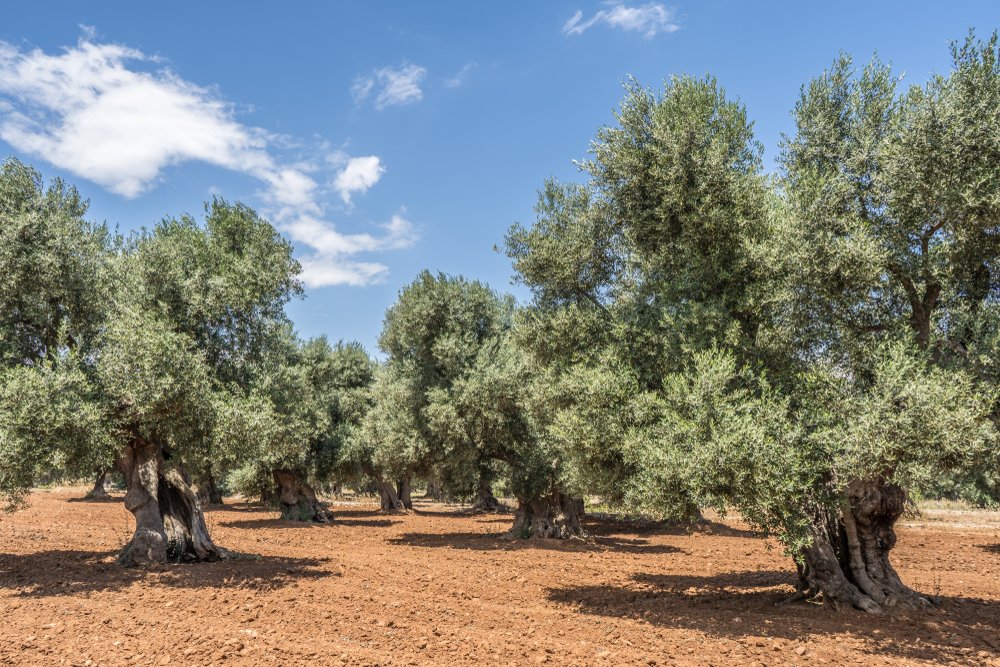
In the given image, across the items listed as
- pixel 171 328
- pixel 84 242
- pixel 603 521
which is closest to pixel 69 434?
pixel 171 328

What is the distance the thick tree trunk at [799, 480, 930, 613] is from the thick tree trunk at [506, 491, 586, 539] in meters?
17.7

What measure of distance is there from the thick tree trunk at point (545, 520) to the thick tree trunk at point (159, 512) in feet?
50.3

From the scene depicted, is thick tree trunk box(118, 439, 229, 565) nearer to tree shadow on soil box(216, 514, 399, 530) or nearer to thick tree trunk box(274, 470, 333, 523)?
tree shadow on soil box(216, 514, 399, 530)

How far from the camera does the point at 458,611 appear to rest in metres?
13.8

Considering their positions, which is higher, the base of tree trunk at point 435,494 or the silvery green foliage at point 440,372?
the silvery green foliage at point 440,372

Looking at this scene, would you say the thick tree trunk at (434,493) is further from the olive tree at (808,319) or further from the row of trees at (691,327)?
the olive tree at (808,319)

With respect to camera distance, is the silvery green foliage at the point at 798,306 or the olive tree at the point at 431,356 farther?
the olive tree at the point at 431,356

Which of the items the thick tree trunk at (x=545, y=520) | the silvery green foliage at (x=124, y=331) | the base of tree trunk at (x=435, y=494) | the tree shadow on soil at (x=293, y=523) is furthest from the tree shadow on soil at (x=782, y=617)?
the base of tree trunk at (x=435, y=494)

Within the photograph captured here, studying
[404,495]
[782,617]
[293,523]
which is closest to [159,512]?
[782,617]

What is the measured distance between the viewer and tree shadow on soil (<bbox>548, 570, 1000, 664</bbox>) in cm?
1129

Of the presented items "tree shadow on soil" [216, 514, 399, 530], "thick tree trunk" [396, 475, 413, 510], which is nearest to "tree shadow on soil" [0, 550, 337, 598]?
"tree shadow on soil" [216, 514, 399, 530]

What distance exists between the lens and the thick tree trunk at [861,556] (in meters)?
13.7

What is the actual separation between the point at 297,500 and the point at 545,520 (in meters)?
21.2

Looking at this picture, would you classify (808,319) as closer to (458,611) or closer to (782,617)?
(782,617)
